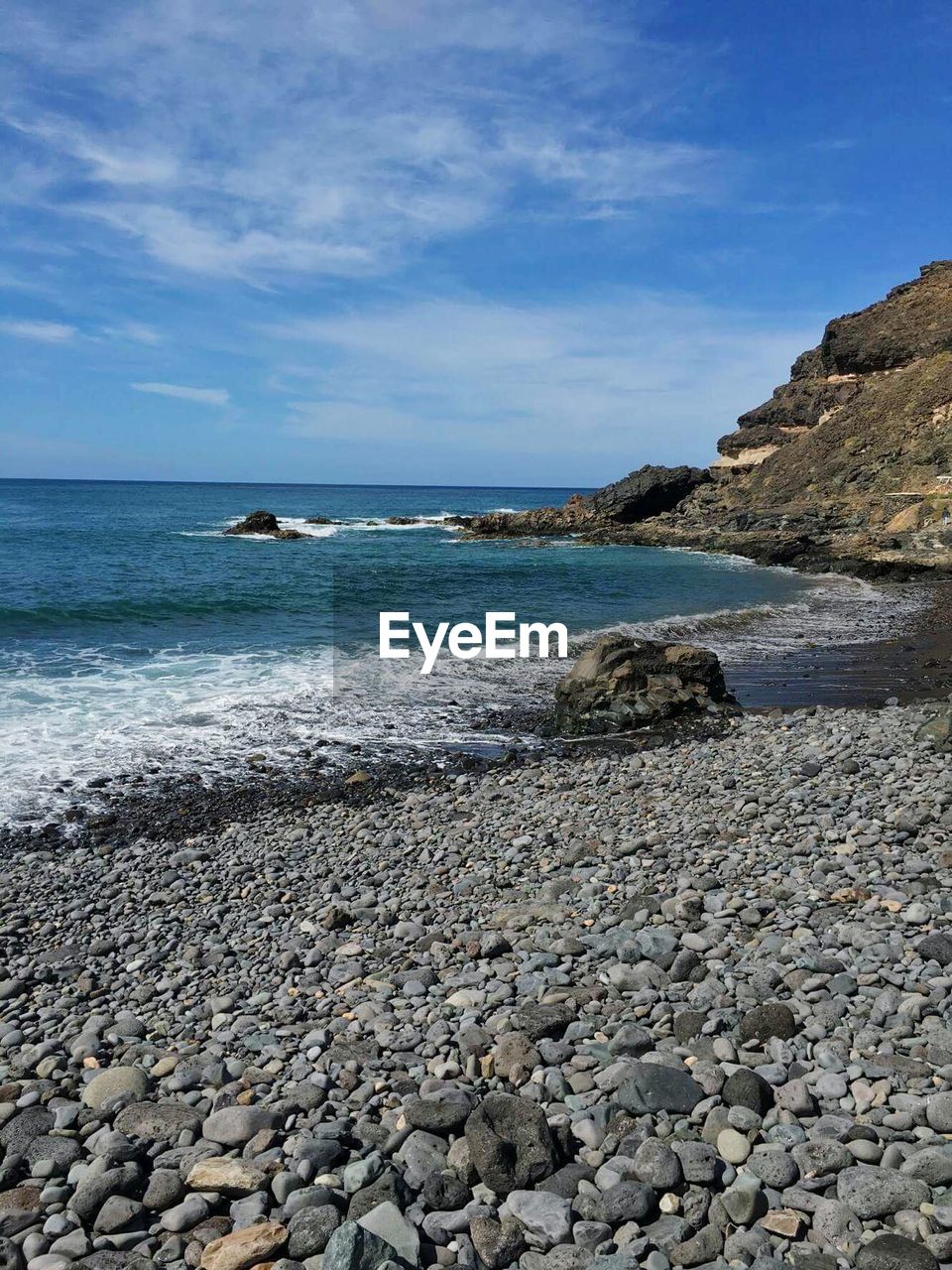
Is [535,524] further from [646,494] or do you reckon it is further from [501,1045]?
[501,1045]

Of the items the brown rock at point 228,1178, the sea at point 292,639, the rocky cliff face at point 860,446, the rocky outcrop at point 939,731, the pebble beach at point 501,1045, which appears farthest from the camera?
the rocky cliff face at point 860,446

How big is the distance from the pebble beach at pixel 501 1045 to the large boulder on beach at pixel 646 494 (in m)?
58.4

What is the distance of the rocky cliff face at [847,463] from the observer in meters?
42.5

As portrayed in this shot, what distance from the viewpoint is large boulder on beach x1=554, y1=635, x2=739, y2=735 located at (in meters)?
13.3

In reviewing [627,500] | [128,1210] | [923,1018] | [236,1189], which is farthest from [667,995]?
[627,500]

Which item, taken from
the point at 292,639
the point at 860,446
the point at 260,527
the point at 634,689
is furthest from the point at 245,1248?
the point at 260,527

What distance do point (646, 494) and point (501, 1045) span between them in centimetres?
6317

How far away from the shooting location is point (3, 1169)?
160 inches

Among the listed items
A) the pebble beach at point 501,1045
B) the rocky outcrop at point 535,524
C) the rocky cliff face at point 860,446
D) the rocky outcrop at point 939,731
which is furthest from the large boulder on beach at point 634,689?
the rocky outcrop at point 535,524

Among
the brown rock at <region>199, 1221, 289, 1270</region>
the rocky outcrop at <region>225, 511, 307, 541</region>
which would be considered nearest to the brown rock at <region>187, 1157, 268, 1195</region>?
the brown rock at <region>199, 1221, 289, 1270</region>

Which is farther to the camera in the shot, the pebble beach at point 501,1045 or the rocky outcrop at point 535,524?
the rocky outcrop at point 535,524

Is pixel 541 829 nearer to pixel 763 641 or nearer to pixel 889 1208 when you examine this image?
pixel 889 1208

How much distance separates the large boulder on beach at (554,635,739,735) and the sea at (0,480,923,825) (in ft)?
3.54

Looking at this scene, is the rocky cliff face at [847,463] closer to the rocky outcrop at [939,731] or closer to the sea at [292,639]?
the sea at [292,639]
